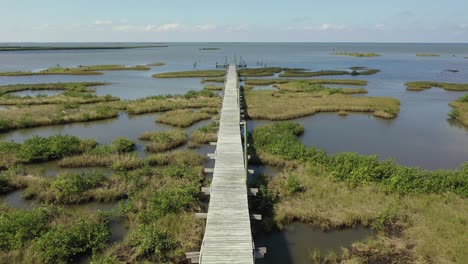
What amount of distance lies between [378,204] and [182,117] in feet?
68.5

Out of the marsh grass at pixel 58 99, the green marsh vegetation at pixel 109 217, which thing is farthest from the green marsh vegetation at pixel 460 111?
the marsh grass at pixel 58 99

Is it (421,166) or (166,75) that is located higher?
(166,75)

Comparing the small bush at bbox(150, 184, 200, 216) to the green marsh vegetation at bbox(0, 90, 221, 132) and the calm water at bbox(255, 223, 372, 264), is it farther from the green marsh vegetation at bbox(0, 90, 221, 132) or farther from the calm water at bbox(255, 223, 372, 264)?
the green marsh vegetation at bbox(0, 90, 221, 132)

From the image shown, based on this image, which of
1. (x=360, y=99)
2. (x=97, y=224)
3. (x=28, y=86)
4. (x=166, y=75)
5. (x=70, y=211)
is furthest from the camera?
(x=166, y=75)

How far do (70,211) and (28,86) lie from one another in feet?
148

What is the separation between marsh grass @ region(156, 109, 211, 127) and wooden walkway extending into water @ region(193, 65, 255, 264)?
10.6 m

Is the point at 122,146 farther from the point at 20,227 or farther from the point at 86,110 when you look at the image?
the point at 86,110

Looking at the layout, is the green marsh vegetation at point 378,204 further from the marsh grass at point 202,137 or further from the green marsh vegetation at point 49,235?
the green marsh vegetation at point 49,235

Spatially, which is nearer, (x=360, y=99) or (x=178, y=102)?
(x=178, y=102)

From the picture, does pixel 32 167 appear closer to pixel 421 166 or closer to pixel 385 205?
pixel 385 205

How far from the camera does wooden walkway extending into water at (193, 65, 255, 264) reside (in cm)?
1060

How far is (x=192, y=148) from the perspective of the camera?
24.5 metres

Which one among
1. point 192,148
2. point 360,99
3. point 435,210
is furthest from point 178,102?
point 435,210

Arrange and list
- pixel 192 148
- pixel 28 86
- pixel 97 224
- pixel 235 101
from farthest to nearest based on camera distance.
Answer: pixel 28 86 < pixel 235 101 < pixel 192 148 < pixel 97 224
